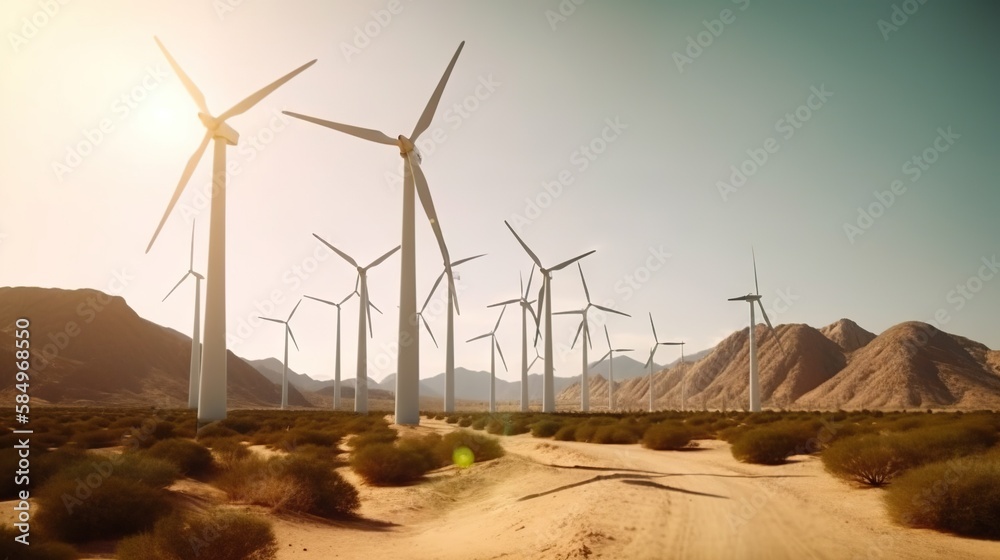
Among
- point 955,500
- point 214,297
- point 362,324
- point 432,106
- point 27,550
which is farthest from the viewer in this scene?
point 362,324

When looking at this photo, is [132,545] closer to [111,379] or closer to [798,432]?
[798,432]

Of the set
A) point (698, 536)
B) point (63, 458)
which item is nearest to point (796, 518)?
point (698, 536)

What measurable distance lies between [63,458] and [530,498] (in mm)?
14091

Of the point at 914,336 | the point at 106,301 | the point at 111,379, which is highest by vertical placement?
the point at 106,301

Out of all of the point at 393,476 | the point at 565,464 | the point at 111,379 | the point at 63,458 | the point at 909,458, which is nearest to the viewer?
the point at 63,458

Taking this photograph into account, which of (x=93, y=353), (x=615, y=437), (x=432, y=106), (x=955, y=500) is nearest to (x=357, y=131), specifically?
(x=432, y=106)

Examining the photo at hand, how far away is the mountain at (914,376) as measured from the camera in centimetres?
11900

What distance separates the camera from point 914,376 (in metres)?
124

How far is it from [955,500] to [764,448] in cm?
1361

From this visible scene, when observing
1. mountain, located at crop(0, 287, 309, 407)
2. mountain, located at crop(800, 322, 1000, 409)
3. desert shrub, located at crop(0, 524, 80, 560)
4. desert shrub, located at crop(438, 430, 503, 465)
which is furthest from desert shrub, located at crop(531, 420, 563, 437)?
mountain, located at crop(0, 287, 309, 407)

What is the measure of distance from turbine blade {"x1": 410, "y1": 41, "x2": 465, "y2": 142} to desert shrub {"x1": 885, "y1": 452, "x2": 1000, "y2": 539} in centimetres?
3817

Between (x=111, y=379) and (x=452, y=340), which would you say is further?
(x=111, y=379)

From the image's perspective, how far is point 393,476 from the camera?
2286cm

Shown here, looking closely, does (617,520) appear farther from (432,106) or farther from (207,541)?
A: (432,106)
